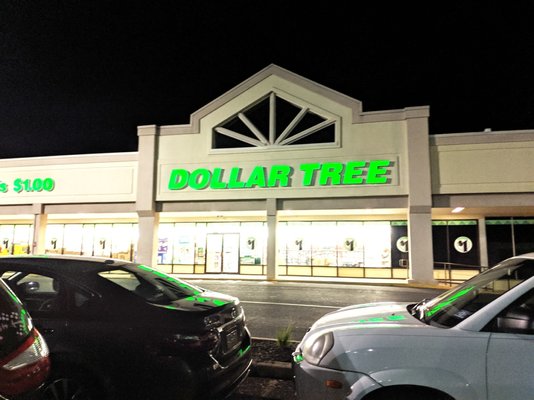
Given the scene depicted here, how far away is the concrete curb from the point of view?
16.9 feet

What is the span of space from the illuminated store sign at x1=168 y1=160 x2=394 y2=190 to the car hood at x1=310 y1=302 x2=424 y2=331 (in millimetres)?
13923

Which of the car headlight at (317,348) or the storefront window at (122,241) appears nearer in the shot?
the car headlight at (317,348)

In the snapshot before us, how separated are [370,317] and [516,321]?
1222mm

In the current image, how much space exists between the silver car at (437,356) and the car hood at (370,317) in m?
0.04

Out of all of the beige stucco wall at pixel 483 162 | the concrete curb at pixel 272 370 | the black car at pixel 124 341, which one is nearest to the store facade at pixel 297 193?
the beige stucco wall at pixel 483 162

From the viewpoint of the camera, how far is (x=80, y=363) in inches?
134

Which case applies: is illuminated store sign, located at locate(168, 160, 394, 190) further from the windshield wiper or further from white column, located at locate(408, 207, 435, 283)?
the windshield wiper

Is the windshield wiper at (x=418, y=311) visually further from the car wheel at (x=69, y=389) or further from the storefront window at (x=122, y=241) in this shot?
the storefront window at (x=122, y=241)

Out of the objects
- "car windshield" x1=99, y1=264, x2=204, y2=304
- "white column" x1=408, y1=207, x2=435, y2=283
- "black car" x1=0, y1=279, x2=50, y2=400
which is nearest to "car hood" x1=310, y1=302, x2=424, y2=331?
"car windshield" x1=99, y1=264, x2=204, y2=304

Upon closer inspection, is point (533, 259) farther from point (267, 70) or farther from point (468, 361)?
point (267, 70)

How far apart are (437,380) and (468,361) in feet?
0.87

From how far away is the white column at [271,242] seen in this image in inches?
728

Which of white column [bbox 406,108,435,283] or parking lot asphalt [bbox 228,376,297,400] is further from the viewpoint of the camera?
white column [bbox 406,108,435,283]

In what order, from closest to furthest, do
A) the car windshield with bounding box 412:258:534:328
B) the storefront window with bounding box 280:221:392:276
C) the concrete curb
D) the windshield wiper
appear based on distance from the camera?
1. the car windshield with bounding box 412:258:534:328
2. the windshield wiper
3. the concrete curb
4. the storefront window with bounding box 280:221:392:276
